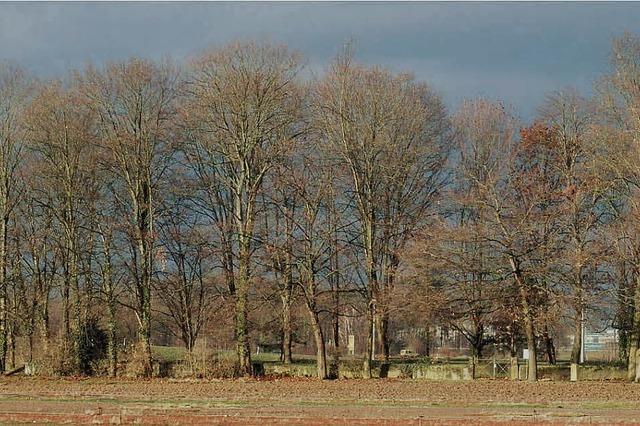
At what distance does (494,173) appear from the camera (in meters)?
41.9

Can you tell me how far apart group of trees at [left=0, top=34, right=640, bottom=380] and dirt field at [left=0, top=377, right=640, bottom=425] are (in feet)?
20.0

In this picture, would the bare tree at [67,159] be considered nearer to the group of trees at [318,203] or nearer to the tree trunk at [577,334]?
the group of trees at [318,203]

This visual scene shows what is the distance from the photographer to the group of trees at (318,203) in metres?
38.0

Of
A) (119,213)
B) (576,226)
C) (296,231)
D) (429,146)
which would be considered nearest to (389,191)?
(429,146)

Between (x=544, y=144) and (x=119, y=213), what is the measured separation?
881 inches

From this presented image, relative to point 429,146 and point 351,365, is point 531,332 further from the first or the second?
point 429,146

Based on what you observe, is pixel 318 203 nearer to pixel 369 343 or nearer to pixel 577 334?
pixel 369 343

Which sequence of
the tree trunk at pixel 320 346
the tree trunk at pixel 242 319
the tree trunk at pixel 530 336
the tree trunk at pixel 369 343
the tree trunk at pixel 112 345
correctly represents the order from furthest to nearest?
the tree trunk at pixel 112 345 → the tree trunk at pixel 369 343 → the tree trunk at pixel 242 319 → the tree trunk at pixel 320 346 → the tree trunk at pixel 530 336

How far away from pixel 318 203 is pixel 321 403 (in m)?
16.2

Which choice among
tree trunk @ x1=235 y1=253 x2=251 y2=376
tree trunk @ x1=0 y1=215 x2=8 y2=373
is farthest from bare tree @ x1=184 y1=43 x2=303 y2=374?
tree trunk @ x1=0 y1=215 x2=8 y2=373

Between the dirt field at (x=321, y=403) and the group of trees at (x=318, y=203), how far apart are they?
6.10 metres

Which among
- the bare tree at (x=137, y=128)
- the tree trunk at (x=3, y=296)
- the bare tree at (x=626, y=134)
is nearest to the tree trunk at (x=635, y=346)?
the bare tree at (x=626, y=134)

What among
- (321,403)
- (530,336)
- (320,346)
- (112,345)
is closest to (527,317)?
(530,336)

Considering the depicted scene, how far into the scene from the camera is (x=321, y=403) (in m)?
24.2
